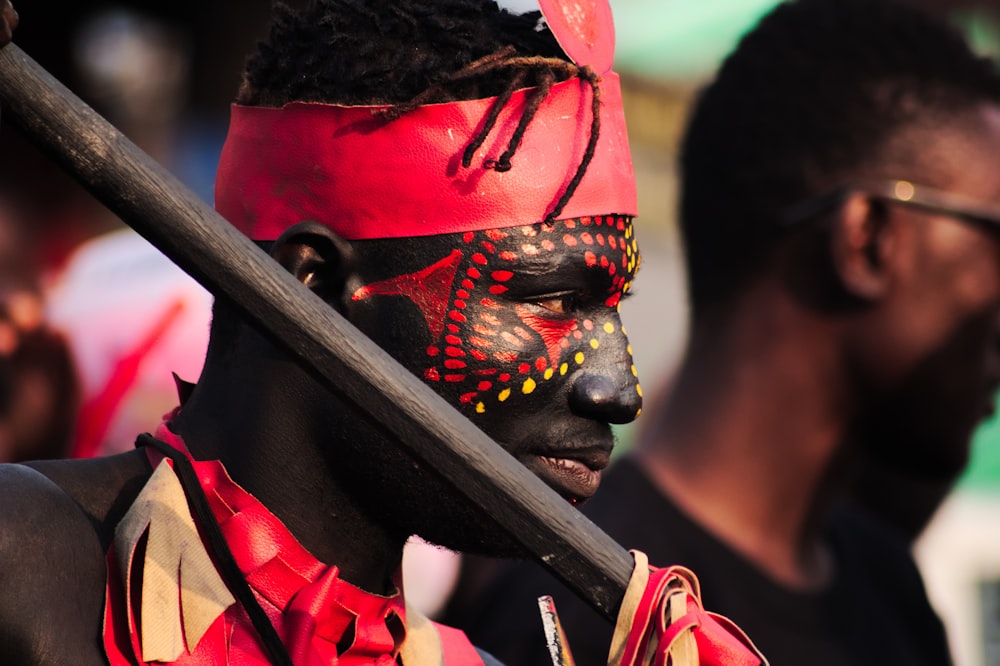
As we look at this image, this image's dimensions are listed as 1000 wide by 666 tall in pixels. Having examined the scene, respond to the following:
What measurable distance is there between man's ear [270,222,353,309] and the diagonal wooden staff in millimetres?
403

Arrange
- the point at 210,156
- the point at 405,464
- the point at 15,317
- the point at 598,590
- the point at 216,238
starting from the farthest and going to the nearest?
the point at 210,156 < the point at 15,317 < the point at 405,464 < the point at 598,590 < the point at 216,238

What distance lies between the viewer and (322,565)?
249cm

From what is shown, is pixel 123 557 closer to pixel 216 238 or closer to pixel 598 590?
pixel 216 238

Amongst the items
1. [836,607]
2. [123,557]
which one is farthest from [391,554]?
[836,607]

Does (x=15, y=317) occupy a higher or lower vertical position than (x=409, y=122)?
lower

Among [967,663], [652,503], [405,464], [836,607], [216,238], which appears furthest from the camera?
[967,663]

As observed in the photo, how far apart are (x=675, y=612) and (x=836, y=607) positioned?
217 centimetres

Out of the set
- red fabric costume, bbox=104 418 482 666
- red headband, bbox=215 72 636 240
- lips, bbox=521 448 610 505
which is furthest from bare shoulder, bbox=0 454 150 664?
lips, bbox=521 448 610 505

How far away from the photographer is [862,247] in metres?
4.27

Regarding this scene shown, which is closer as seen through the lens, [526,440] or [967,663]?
[526,440]

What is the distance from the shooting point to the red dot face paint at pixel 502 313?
8.13ft

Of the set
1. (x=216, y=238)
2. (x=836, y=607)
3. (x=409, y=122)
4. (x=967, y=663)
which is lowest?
(x=967, y=663)

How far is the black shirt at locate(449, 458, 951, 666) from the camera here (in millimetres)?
3660

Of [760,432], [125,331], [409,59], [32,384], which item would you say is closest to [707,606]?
[760,432]
